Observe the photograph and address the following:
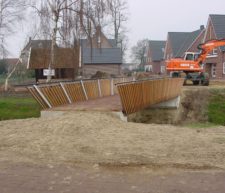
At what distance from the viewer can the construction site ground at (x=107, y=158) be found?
5.71 metres

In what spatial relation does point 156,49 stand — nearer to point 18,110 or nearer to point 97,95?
point 97,95

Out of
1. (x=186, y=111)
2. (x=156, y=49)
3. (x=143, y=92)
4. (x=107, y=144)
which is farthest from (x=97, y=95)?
(x=156, y=49)

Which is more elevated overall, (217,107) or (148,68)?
(148,68)

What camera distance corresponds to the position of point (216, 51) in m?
42.0

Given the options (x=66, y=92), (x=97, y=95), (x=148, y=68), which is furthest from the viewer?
(x=148, y=68)

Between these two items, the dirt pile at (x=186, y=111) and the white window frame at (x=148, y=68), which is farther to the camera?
the white window frame at (x=148, y=68)

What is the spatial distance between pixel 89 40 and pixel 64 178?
40.2 feet

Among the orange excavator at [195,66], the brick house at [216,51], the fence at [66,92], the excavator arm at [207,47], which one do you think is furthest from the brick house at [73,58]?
the brick house at [216,51]

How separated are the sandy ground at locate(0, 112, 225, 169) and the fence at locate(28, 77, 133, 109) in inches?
105

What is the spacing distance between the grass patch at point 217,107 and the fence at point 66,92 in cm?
713

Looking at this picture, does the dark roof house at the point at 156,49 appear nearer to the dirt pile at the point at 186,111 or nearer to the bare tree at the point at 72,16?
the dirt pile at the point at 186,111

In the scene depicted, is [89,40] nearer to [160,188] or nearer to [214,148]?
[214,148]

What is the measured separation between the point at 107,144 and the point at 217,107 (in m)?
16.7

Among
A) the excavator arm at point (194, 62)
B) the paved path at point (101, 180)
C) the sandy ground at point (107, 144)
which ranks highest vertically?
the excavator arm at point (194, 62)
